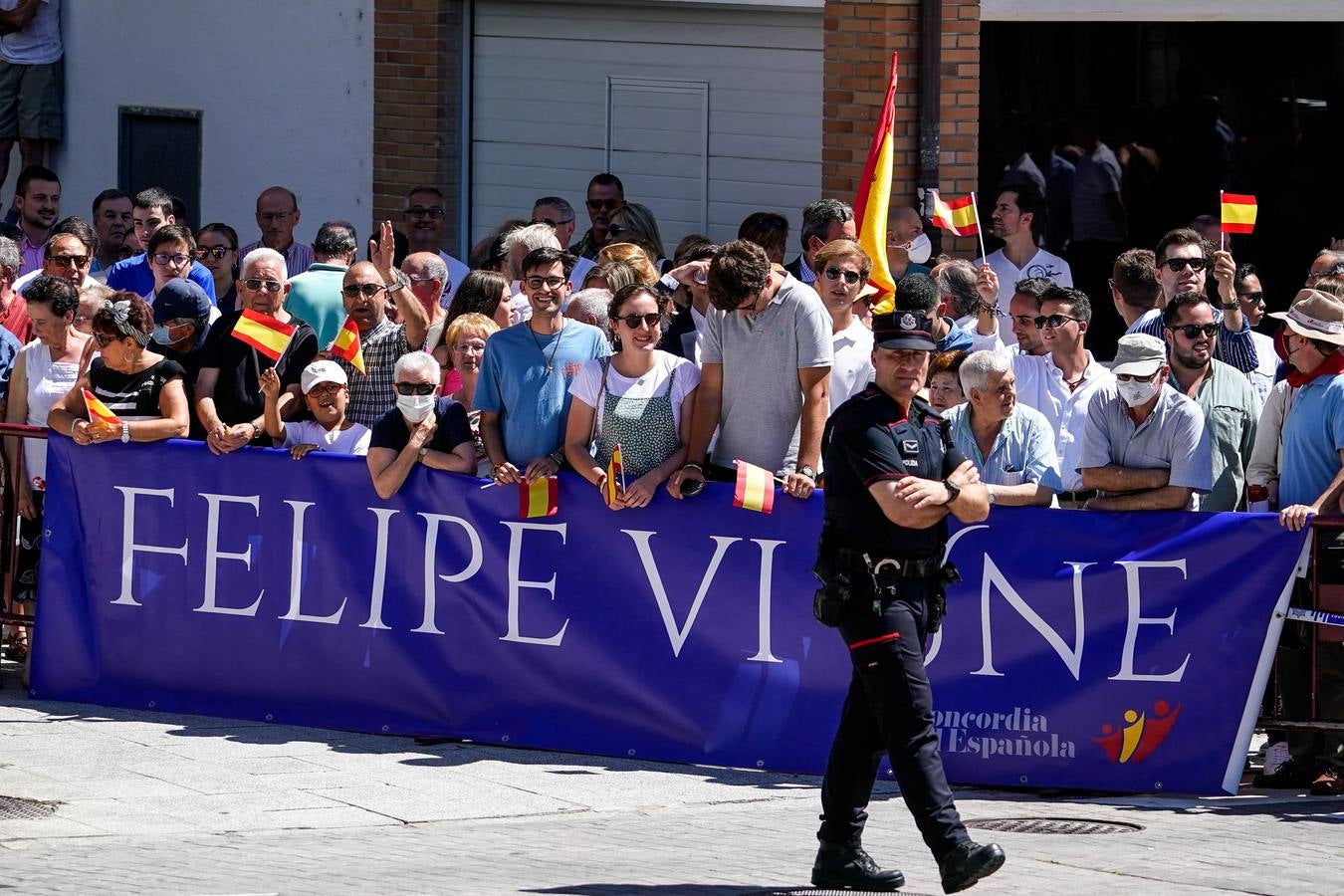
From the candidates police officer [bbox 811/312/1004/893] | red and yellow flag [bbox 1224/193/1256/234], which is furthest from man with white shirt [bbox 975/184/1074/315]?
police officer [bbox 811/312/1004/893]

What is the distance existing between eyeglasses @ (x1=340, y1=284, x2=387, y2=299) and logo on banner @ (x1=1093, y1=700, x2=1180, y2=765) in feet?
14.1

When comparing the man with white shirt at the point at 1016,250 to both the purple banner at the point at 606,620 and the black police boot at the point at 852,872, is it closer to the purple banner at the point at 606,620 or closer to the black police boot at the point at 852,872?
the purple banner at the point at 606,620

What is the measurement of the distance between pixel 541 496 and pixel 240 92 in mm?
8690

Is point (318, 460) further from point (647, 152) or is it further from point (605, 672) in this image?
point (647, 152)

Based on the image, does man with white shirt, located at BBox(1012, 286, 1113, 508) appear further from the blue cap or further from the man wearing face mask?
the blue cap

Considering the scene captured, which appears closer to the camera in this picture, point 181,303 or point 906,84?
point 181,303

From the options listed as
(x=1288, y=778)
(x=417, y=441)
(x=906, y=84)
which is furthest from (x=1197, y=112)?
(x=417, y=441)

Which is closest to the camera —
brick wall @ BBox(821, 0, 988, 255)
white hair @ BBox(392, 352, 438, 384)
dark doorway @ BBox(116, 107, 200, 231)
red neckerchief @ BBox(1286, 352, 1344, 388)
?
red neckerchief @ BBox(1286, 352, 1344, 388)

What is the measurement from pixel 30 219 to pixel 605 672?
283 inches

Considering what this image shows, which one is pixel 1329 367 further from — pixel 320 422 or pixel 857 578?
pixel 320 422

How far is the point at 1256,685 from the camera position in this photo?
29.3 feet

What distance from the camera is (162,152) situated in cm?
1784

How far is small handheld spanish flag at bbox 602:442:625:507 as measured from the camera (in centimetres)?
943

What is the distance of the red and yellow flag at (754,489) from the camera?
9.19 meters
